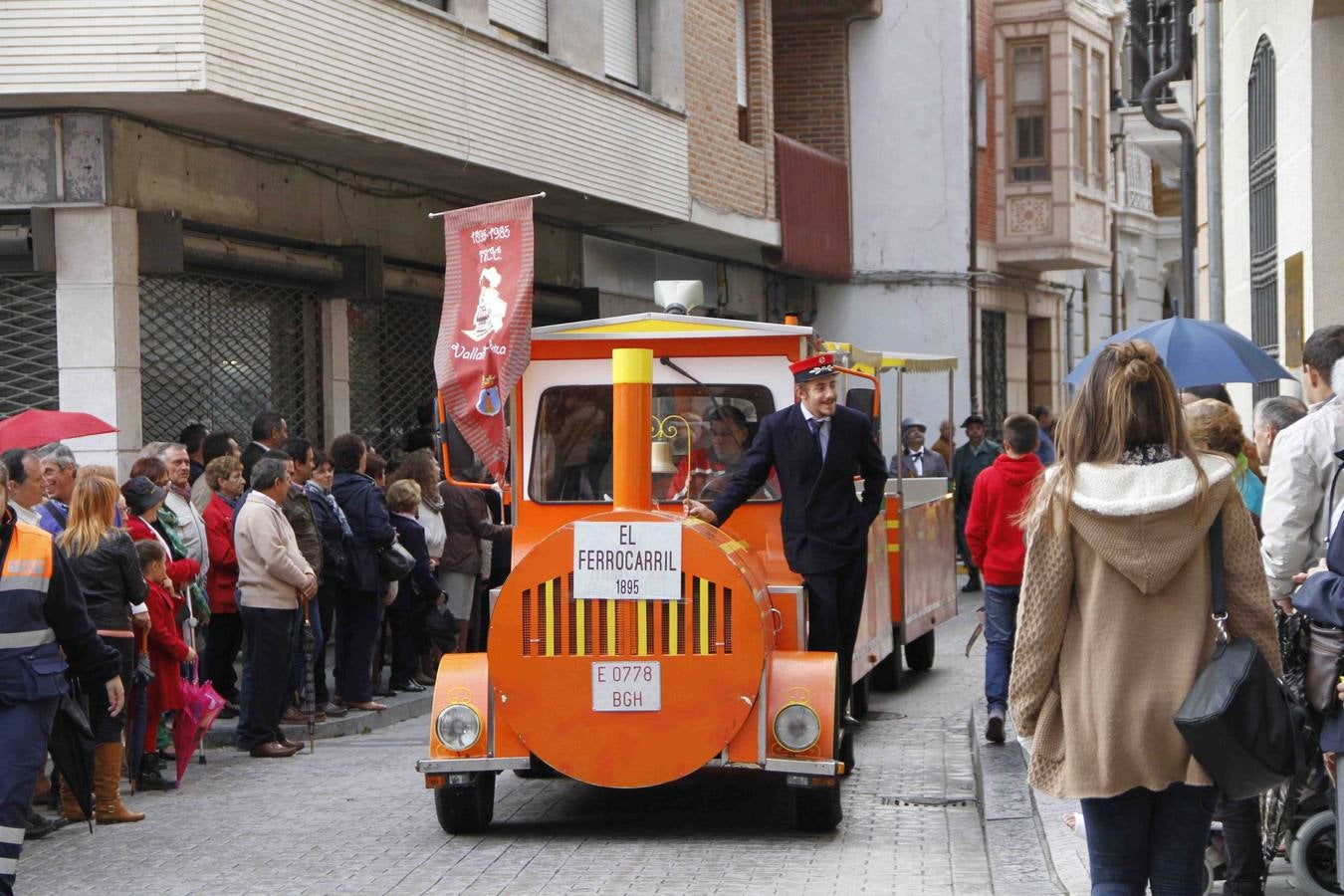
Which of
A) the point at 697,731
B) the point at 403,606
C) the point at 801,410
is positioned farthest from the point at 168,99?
the point at 697,731

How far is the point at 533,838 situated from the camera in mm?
8477

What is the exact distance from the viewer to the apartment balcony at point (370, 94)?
12.1 metres

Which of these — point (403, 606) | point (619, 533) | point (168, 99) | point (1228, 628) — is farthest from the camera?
point (403, 606)

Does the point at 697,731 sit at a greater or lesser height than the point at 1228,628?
lesser

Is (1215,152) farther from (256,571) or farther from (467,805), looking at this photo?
(467,805)

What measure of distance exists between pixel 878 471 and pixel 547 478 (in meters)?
1.69

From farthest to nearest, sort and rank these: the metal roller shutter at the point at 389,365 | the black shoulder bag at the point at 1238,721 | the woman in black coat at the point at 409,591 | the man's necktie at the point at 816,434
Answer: the metal roller shutter at the point at 389,365, the woman in black coat at the point at 409,591, the man's necktie at the point at 816,434, the black shoulder bag at the point at 1238,721

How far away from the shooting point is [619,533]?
7.96 metres

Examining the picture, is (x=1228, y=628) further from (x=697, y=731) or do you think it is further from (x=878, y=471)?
(x=878, y=471)

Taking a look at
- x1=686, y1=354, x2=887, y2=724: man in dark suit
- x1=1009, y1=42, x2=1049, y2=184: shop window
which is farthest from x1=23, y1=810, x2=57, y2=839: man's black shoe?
x1=1009, y1=42, x2=1049, y2=184: shop window

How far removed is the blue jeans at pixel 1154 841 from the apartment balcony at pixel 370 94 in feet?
29.3

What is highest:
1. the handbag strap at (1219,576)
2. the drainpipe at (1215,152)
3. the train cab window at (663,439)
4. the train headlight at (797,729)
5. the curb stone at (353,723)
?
the drainpipe at (1215,152)

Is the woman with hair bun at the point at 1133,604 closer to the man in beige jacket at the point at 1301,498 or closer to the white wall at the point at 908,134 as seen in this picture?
the man in beige jacket at the point at 1301,498

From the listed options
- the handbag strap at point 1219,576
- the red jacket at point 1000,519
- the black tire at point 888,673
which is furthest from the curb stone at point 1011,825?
the black tire at point 888,673
